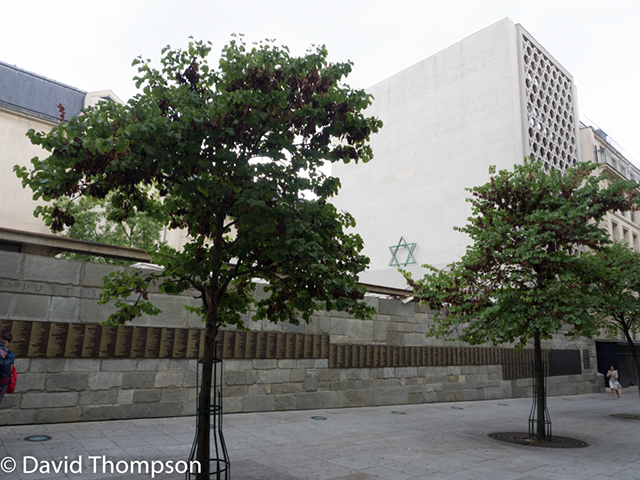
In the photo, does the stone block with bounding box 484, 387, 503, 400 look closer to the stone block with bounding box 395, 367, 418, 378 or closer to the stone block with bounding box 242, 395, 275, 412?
the stone block with bounding box 395, 367, 418, 378

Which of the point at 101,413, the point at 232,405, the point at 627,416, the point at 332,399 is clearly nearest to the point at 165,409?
the point at 101,413

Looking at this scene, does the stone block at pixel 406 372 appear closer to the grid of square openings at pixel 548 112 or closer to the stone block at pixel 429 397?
the stone block at pixel 429 397

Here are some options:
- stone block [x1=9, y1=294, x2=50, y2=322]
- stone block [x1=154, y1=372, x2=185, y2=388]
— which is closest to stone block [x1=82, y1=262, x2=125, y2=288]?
stone block [x1=9, y1=294, x2=50, y2=322]

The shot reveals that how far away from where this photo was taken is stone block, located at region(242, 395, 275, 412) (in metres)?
12.1

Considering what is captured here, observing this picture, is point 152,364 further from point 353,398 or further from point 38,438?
point 353,398

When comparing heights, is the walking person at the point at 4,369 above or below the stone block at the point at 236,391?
above

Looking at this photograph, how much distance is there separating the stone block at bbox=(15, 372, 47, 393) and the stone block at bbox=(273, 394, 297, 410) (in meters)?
5.57

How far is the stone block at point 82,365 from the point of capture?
9.52 m

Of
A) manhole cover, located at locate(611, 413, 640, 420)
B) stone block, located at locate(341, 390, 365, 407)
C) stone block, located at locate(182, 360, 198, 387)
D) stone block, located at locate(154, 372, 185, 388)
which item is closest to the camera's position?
stone block, located at locate(154, 372, 185, 388)

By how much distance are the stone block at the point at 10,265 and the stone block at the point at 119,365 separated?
2419 mm

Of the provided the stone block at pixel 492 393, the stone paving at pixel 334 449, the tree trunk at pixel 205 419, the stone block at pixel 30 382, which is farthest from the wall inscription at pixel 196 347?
the tree trunk at pixel 205 419

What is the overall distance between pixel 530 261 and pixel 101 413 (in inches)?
375

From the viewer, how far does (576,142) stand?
4138 cm

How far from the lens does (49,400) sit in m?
9.25
